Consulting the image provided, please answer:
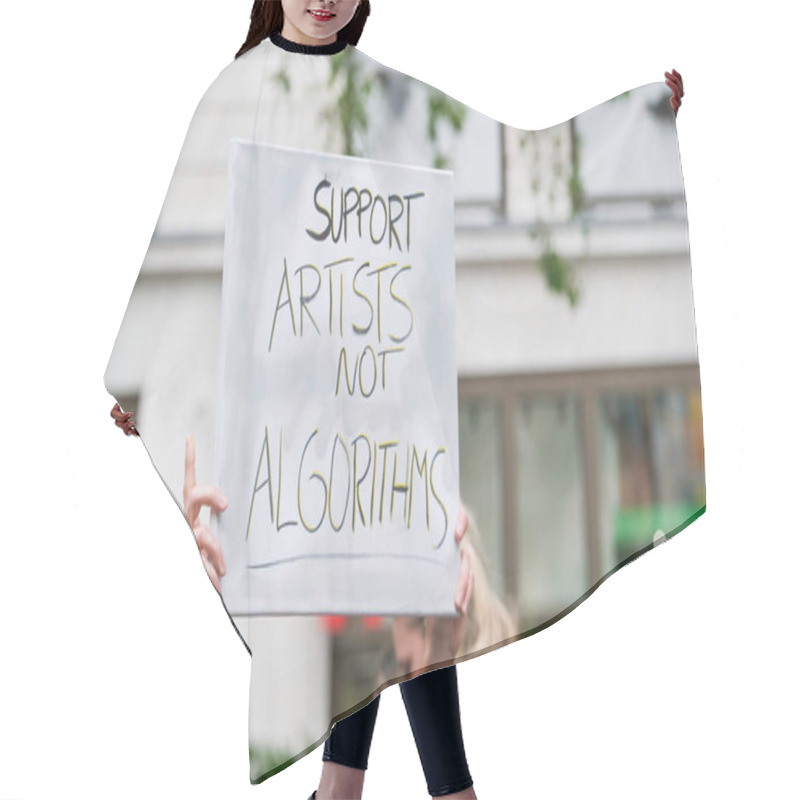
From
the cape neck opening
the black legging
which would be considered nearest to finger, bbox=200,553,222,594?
the black legging

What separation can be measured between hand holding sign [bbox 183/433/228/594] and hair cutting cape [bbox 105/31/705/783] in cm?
1

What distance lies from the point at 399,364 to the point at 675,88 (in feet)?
1.92

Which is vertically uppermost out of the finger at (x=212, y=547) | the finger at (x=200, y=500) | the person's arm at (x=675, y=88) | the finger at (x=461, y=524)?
the person's arm at (x=675, y=88)

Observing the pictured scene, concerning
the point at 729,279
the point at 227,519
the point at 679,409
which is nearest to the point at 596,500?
the point at 679,409

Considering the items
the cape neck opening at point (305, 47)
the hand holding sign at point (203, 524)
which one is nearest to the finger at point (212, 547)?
the hand holding sign at point (203, 524)

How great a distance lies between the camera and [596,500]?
7.14 feet

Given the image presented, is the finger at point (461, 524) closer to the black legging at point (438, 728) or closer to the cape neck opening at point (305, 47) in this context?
the black legging at point (438, 728)

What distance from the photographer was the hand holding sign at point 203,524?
2.07 metres

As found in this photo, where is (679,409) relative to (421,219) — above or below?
below

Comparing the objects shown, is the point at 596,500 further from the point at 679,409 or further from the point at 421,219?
the point at 421,219

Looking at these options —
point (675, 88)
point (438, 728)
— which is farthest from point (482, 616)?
point (675, 88)

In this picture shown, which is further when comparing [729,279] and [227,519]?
[729,279]

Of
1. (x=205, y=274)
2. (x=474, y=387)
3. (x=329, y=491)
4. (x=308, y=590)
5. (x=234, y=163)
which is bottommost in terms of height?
(x=308, y=590)

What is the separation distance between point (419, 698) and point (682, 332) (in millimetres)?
646
